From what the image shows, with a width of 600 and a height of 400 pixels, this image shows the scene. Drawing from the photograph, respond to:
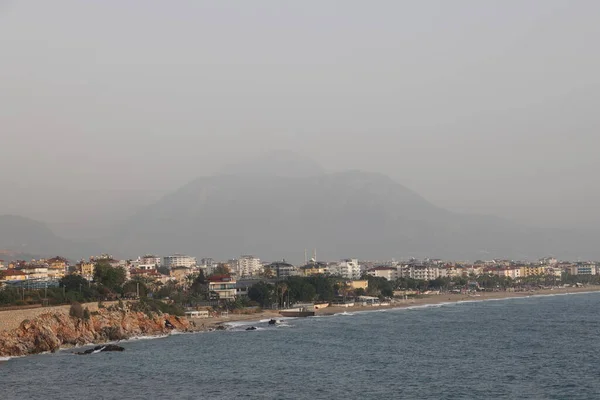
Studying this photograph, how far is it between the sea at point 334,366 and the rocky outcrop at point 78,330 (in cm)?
260

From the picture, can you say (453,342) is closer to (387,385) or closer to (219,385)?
(387,385)

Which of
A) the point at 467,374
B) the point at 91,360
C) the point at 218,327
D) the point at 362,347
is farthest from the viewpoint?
the point at 218,327

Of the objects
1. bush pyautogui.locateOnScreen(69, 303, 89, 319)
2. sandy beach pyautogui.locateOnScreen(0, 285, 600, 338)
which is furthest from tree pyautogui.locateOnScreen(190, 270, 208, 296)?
bush pyautogui.locateOnScreen(69, 303, 89, 319)

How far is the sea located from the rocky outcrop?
8.53ft

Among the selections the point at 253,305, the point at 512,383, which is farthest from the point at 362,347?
the point at 253,305

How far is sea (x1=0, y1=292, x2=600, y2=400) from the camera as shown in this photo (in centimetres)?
4231

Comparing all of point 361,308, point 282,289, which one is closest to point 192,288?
point 282,289

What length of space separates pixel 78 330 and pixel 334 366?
2801cm

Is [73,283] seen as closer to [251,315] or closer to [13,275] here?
[251,315]

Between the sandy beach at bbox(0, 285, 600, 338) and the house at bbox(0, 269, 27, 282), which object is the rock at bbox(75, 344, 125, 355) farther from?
the house at bbox(0, 269, 27, 282)

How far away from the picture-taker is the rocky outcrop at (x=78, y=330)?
61.5m

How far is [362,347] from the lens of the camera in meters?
65.2

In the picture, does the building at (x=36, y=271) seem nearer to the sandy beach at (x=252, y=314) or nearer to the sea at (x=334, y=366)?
the sandy beach at (x=252, y=314)

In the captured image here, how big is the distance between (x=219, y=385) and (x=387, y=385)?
9.90 meters
